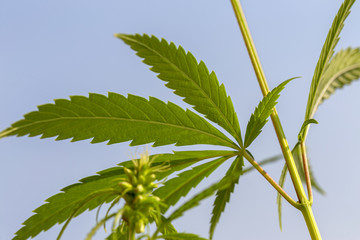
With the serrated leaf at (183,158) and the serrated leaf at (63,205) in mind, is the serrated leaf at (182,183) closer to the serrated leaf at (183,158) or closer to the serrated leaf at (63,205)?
the serrated leaf at (183,158)

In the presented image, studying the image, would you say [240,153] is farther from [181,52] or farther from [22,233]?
[22,233]

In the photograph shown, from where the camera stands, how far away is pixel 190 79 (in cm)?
153

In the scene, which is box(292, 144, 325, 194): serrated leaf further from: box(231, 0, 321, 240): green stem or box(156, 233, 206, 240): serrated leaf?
box(156, 233, 206, 240): serrated leaf

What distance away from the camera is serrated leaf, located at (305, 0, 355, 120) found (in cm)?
175

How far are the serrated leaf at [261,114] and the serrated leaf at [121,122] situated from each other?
0.23ft

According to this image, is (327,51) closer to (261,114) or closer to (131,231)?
(261,114)

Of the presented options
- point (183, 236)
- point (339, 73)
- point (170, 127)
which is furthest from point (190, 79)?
point (339, 73)

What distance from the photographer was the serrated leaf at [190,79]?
1398 millimetres

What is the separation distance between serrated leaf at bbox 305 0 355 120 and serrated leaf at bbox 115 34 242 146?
0.40 meters

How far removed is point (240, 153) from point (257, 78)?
319 mm

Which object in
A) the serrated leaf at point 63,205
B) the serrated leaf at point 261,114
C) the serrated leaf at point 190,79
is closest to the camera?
the serrated leaf at point 63,205

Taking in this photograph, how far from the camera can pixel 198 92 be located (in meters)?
1.58

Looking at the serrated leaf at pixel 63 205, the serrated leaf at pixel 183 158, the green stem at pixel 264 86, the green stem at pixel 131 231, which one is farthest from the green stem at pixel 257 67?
the green stem at pixel 131 231

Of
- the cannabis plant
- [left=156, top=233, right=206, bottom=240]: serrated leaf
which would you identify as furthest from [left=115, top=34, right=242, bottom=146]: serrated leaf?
[left=156, top=233, right=206, bottom=240]: serrated leaf
